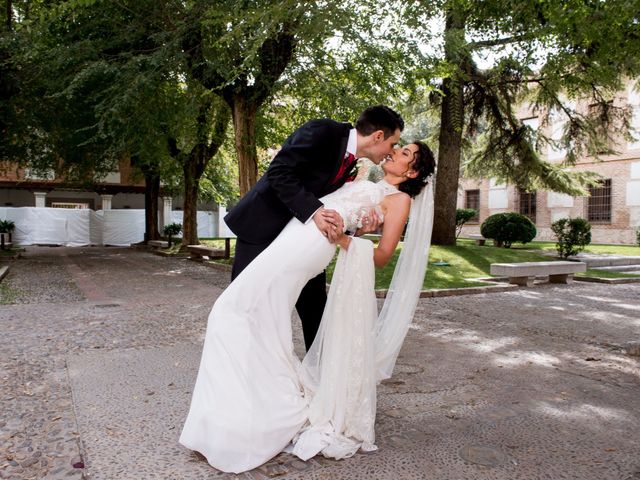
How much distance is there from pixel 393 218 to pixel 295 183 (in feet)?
2.08

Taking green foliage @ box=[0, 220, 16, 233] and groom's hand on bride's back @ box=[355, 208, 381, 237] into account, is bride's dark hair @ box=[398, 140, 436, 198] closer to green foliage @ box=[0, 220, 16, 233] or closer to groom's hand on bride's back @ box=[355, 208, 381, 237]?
groom's hand on bride's back @ box=[355, 208, 381, 237]

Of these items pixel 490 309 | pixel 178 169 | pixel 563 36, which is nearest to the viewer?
pixel 563 36

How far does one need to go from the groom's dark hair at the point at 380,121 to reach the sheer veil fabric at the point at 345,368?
0.51 m

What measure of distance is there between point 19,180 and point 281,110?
21.5m

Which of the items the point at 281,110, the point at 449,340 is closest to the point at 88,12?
the point at 281,110

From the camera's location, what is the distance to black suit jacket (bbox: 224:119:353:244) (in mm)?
2934

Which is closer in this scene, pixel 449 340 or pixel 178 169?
pixel 449 340

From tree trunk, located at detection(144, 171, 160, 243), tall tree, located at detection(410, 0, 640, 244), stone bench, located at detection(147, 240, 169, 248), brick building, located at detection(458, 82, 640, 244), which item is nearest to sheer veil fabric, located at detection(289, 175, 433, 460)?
tall tree, located at detection(410, 0, 640, 244)

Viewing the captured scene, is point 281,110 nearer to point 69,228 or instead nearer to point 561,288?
point 561,288

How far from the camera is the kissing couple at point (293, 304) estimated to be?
278cm

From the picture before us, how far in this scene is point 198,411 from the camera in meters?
2.81

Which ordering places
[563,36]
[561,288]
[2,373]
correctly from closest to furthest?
[2,373] < [563,36] < [561,288]

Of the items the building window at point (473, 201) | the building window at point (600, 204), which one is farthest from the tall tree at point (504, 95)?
the building window at point (473, 201)

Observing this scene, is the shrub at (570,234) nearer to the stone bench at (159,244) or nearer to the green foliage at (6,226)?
the stone bench at (159,244)
